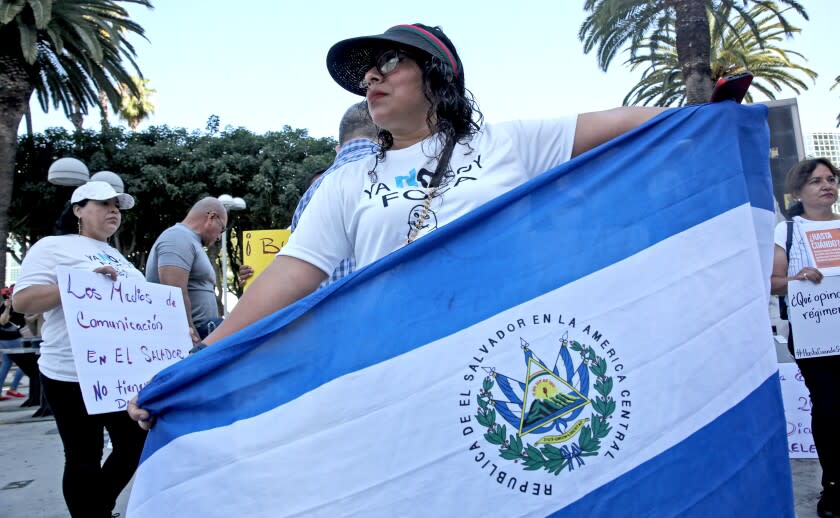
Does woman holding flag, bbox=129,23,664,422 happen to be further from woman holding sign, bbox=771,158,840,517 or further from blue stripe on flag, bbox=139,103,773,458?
woman holding sign, bbox=771,158,840,517

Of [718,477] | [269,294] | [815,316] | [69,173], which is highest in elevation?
[69,173]

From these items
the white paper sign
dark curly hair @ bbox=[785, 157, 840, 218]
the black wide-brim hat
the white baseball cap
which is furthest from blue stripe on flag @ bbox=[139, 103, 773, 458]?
the white paper sign

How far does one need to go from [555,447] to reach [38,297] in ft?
8.98

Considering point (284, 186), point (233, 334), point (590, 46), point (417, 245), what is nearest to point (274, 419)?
point (233, 334)

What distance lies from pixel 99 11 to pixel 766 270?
1985 cm

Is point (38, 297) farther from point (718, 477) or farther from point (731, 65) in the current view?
point (731, 65)

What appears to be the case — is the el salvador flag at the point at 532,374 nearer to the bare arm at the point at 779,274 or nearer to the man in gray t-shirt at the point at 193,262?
the bare arm at the point at 779,274

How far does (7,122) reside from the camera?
1706 cm

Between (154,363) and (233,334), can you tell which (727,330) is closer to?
(233,334)

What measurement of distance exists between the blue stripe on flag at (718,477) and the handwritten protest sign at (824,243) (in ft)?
8.08

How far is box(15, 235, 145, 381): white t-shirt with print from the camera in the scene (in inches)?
126

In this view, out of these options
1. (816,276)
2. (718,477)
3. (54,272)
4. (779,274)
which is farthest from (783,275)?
(54,272)

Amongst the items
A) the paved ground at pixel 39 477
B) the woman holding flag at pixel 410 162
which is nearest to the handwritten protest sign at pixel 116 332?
the paved ground at pixel 39 477

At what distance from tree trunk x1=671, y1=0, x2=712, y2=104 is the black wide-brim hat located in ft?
38.5
